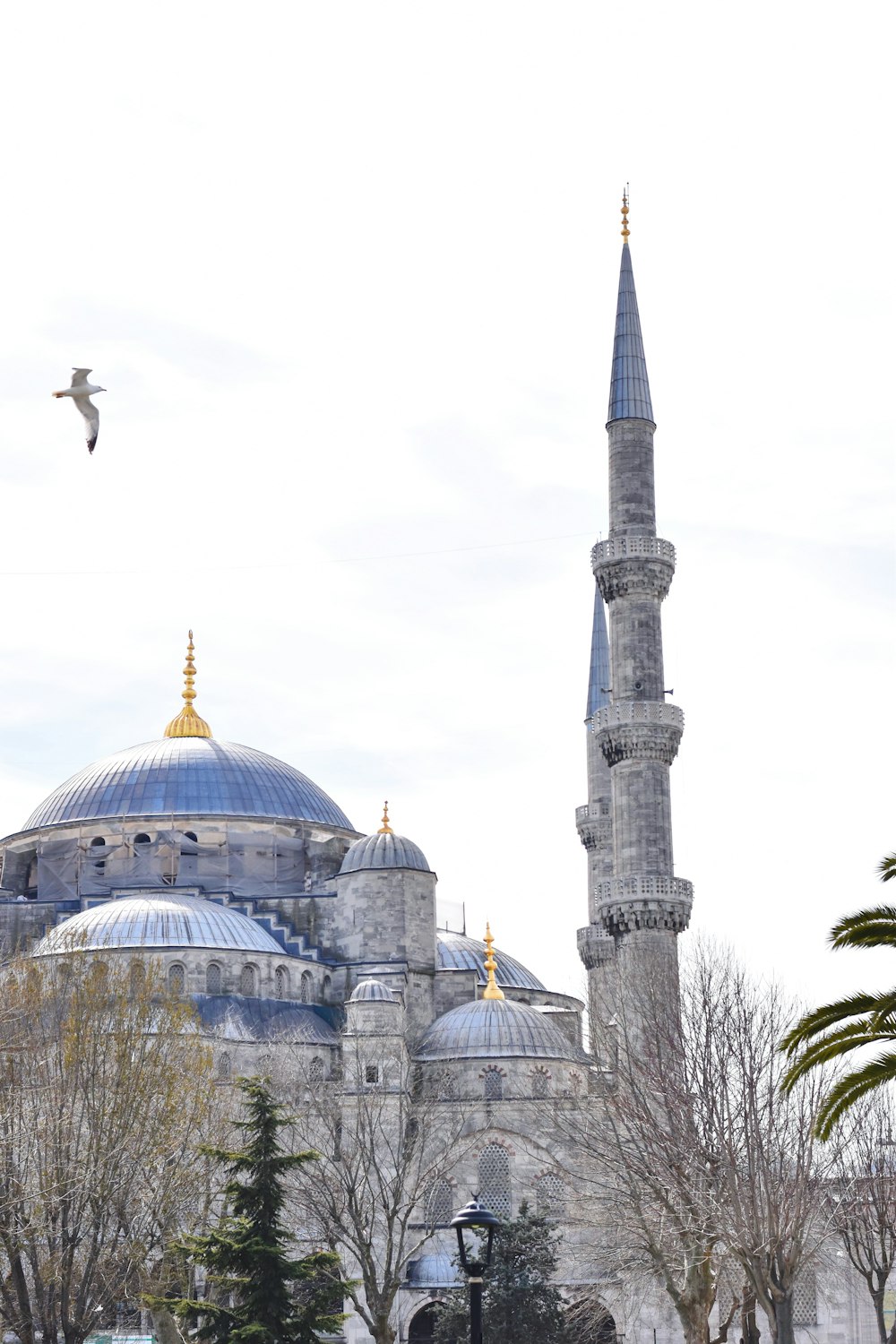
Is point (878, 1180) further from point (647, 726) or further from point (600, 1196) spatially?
point (647, 726)

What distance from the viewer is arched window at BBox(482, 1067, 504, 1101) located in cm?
4753

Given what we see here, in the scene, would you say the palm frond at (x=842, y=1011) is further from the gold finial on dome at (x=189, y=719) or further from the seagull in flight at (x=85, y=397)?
the gold finial on dome at (x=189, y=719)

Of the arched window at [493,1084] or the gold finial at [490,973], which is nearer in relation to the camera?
the arched window at [493,1084]

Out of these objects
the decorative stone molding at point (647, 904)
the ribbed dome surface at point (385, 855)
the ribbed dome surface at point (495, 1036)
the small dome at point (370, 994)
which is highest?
the ribbed dome surface at point (385, 855)

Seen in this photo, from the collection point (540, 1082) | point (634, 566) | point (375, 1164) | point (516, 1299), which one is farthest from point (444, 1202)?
point (634, 566)

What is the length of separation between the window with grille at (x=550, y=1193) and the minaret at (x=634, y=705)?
4.12 meters

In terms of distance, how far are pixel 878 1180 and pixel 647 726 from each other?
1397 cm

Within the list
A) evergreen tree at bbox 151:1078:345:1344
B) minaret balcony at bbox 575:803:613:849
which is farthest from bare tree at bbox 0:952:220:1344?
minaret balcony at bbox 575:803:613:849

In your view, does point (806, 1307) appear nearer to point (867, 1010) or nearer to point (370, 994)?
point (370, 994)

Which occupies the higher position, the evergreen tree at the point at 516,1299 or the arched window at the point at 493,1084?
the arched window at the point at 493,1084

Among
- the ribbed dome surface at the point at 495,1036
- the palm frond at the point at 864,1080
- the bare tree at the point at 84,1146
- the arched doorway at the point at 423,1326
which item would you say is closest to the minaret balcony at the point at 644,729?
the ribbed dome surface at the point at 495,1036

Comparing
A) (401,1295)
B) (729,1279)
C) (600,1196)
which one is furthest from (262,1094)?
(401,1295)

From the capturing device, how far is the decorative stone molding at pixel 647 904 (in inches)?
1861

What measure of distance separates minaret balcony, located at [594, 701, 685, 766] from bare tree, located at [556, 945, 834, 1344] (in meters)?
12.5
